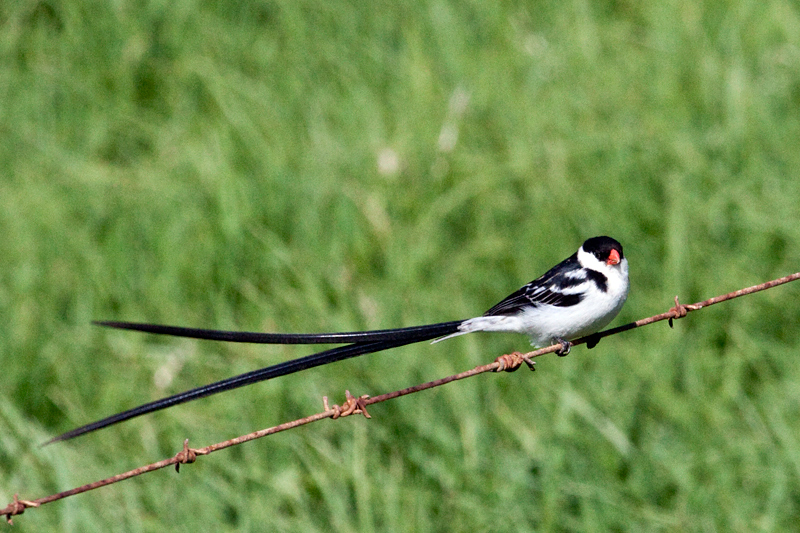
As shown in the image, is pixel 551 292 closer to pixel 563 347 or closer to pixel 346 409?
pixel 563 347

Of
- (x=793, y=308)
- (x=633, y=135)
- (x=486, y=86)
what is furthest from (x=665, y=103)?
(x=793, y=308)

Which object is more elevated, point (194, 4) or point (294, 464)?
point (194, 4)

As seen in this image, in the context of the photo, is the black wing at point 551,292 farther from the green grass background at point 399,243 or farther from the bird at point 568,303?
the green grass background at point 399,243

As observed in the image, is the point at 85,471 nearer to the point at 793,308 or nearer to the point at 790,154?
the point at 793,308

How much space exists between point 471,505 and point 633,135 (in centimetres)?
232

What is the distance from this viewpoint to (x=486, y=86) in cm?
575

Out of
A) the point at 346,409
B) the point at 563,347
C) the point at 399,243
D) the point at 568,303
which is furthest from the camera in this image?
the point at 399,243

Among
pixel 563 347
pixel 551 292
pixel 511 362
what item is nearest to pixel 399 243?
pixel 551 292

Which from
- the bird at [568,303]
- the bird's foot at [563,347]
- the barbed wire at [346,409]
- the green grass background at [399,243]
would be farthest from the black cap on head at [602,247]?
the green grass background at [399,243]

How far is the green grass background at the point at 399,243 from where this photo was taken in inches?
147

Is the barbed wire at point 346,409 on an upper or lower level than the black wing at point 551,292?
lower

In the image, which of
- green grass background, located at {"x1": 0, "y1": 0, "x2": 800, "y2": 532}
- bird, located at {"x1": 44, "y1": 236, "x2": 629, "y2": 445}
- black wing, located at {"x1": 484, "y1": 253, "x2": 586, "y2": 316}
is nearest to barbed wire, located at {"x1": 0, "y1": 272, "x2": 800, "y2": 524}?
bird, located at {"x1": 44, "y1": 236, "x2": 629, "y2": 445}

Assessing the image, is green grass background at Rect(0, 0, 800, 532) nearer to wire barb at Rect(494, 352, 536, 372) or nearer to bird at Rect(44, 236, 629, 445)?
bird at Rect(44, 236, 629, 445)

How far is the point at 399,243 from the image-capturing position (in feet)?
16.0
